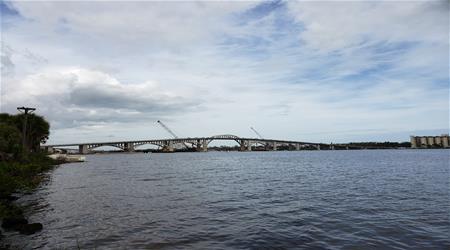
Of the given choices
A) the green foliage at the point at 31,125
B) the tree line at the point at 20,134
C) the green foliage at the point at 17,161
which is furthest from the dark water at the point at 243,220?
the green foliage at the point at 31,125

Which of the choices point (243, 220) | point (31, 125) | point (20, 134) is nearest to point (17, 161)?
point (20, 134)

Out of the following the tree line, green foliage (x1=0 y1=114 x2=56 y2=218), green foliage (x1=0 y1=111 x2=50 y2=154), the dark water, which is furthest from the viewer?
green foliage (x1=0 y1=111 x2=50 y2=154)

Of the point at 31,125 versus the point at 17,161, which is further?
the point at 31,125

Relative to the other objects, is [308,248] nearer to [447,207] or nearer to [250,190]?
[447,207]

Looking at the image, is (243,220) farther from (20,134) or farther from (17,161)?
(20,134)

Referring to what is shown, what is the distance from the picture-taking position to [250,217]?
22781 millimetres

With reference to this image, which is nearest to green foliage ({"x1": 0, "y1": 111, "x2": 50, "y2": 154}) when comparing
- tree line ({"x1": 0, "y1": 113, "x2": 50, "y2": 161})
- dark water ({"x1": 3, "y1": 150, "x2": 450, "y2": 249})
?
tree line ({"x1": 0, "y1": 113, "x2": 50, "y2": 161})

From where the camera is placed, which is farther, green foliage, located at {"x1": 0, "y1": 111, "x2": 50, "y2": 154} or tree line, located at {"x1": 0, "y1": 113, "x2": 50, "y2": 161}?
green foliage, located at {"x1": 0, "y1": 111, "x2": 50, "y2": 154}

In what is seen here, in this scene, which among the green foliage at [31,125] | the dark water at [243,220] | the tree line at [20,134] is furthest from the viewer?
the green foliage at [31,125]

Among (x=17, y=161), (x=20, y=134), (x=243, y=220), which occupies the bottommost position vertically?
(x=243, y=220)

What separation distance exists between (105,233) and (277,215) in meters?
10.9

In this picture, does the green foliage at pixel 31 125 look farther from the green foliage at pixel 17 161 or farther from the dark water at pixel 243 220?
the dark water at pixel 243 220

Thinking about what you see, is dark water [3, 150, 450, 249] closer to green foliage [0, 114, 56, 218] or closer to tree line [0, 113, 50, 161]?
green foliage [0, 114, 56, 218]

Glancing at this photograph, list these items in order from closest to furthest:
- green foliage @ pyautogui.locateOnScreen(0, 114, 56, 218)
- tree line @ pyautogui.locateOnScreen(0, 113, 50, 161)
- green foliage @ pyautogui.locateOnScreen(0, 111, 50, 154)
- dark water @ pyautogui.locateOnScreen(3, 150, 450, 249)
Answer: dark water @ pyautogui.locateOnScreen(3, 150, 450, 249) < green foliage @ pyautogui.locateOnScreen(0, 114, 56, 218) < tree line @ pyautogui.locateOnScreen(0, 113, 50, 161) < green foliage @ pyautogui.locateOnScreen(0, 111, 50, 154)
